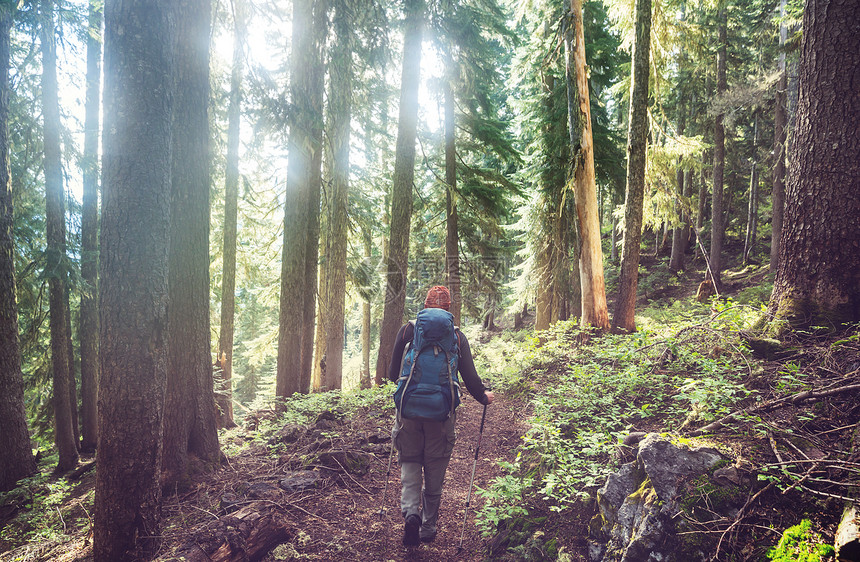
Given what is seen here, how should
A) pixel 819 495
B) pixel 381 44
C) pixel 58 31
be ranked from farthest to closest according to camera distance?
1. pixel 58 31
2. pixel 381 44
3. pixel 819 495

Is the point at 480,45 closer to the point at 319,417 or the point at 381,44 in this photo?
the point at 381,44

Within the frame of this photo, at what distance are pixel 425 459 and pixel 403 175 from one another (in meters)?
7.99

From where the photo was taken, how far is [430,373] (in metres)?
3.88

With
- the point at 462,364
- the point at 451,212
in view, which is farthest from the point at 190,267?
the point at 451,212

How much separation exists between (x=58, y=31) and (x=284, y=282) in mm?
7441

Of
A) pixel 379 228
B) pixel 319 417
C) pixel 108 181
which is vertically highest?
pixel 379 228

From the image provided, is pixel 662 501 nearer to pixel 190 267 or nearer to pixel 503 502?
pixel 503 502

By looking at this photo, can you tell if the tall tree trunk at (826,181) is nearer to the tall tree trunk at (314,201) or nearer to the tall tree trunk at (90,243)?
the tall tree trunk at (314,201)

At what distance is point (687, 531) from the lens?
8.79 feet

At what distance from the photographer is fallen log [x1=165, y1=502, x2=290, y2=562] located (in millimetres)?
3275

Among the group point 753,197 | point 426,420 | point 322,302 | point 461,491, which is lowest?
point 461,491

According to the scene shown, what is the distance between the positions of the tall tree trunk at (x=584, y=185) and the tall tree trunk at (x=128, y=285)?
332 inches

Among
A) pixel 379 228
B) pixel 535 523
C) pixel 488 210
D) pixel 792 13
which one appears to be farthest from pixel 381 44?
pixel 792 13

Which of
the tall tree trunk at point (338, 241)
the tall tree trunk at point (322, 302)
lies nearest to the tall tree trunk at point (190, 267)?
the tall tree trunk at point (338, 241)
